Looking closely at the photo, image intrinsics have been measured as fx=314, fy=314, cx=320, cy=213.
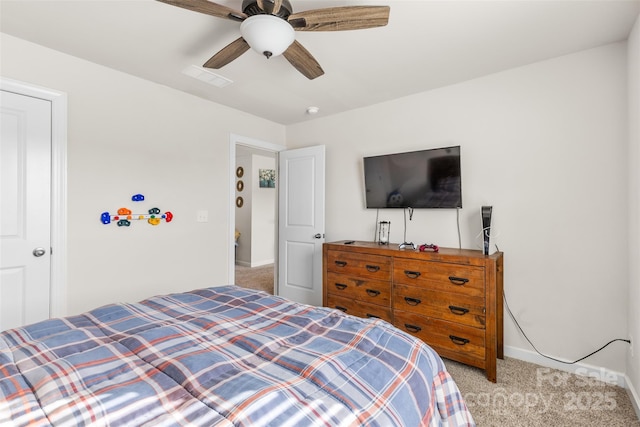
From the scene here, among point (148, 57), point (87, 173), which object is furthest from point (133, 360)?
point (148, 57)

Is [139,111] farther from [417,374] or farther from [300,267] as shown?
[417,374]

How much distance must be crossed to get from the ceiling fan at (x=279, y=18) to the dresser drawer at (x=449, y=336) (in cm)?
212

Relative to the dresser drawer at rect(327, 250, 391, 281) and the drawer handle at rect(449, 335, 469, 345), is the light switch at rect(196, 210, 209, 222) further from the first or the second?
the drawer handle at rect(449, 335, 469, 345)

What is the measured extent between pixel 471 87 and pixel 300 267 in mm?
2652

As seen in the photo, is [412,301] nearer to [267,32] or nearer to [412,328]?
[412,328]

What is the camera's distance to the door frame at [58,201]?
2348mm

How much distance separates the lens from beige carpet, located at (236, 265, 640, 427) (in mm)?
1808

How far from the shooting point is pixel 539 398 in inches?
79.4

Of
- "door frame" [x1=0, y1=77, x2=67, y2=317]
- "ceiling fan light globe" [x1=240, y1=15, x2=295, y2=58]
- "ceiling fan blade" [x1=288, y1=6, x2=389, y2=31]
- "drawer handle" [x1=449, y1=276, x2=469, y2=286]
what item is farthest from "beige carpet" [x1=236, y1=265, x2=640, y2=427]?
"door frame" [x1=0, y1=77, x2=67, y2=317]

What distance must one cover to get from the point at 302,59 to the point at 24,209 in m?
2.23

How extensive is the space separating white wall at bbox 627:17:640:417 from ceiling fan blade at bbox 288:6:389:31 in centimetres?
161

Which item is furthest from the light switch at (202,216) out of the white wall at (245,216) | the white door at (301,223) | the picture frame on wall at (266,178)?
the picture frame on wall at (266,178)

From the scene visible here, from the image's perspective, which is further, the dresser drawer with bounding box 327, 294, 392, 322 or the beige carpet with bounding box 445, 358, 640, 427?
the dresser drawer with bounding box 327, 294, 392, 322

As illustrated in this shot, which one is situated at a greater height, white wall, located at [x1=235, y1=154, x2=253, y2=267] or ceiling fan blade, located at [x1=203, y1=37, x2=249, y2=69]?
ceiling fan blade, located at [x1=203, y1=37, x2=249, y2=69]
